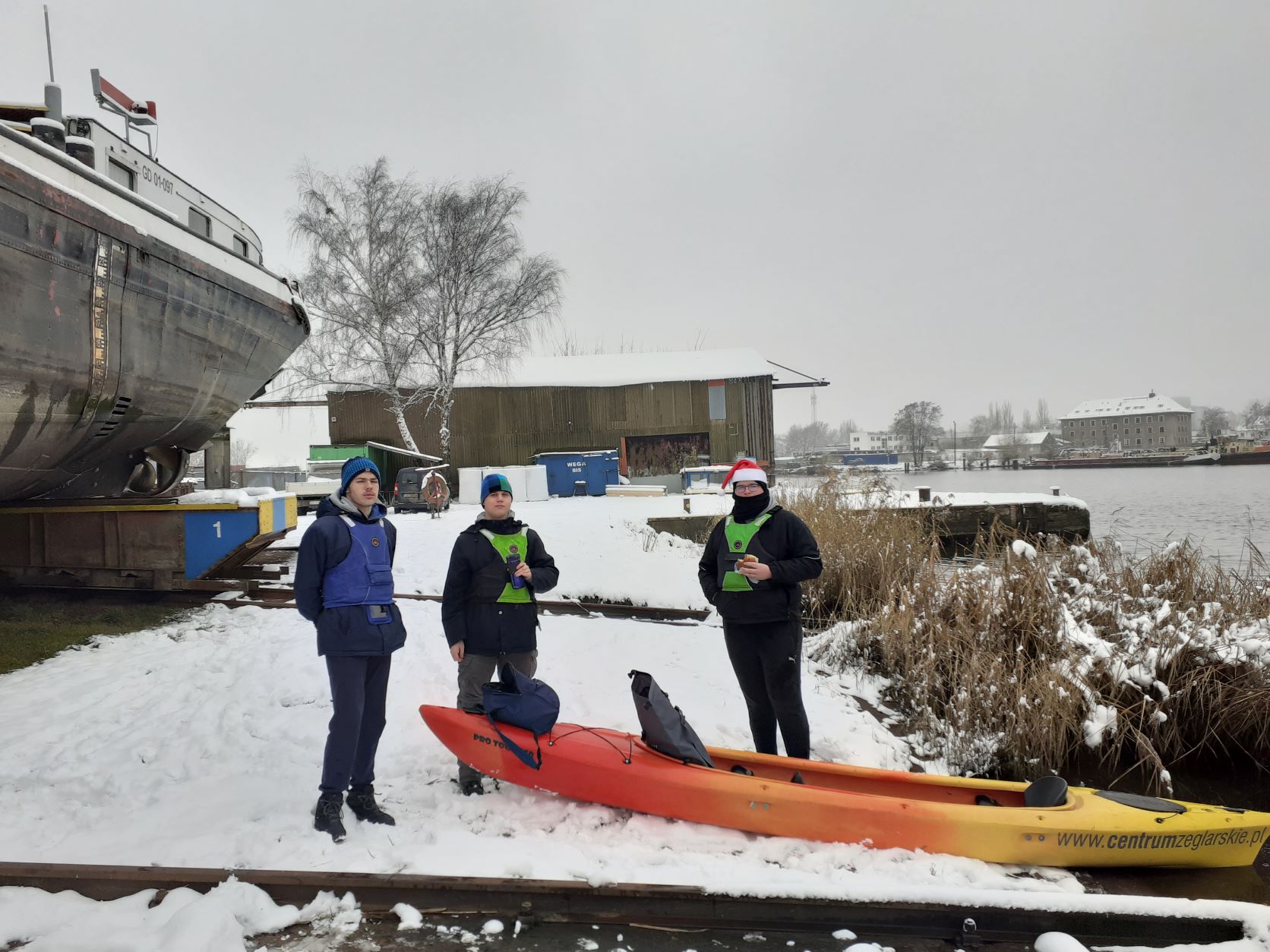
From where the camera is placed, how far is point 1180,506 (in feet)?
72.9

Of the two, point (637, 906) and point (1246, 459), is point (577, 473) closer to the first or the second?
point (637, 906)

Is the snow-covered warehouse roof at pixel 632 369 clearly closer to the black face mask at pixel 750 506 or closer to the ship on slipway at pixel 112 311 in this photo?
the ship on slipway at pixel 112 311

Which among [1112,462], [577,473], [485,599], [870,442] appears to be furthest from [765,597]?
[870,442]

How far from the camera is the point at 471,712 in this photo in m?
4.01

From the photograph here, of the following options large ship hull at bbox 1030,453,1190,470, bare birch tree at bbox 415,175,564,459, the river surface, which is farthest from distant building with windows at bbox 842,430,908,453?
bare birch tree at bbox 415,175,564,459

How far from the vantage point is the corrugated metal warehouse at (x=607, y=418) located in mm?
26141

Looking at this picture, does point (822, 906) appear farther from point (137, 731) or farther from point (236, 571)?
point (236, 571)

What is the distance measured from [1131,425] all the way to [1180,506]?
72.0 metres

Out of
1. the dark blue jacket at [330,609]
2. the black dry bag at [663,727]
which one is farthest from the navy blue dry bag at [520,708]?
the dark blue jacket at [330,609]

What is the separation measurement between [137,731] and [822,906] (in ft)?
12.8

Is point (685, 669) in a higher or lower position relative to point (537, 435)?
lower

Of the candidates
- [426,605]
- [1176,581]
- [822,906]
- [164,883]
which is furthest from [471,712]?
[1176,581]

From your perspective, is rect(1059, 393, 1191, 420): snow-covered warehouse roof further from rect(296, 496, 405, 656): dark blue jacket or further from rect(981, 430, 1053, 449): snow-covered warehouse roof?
rect(296, 496, 405, 656): dark blue jacket

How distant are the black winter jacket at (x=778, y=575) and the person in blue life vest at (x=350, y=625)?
1.65 metres
